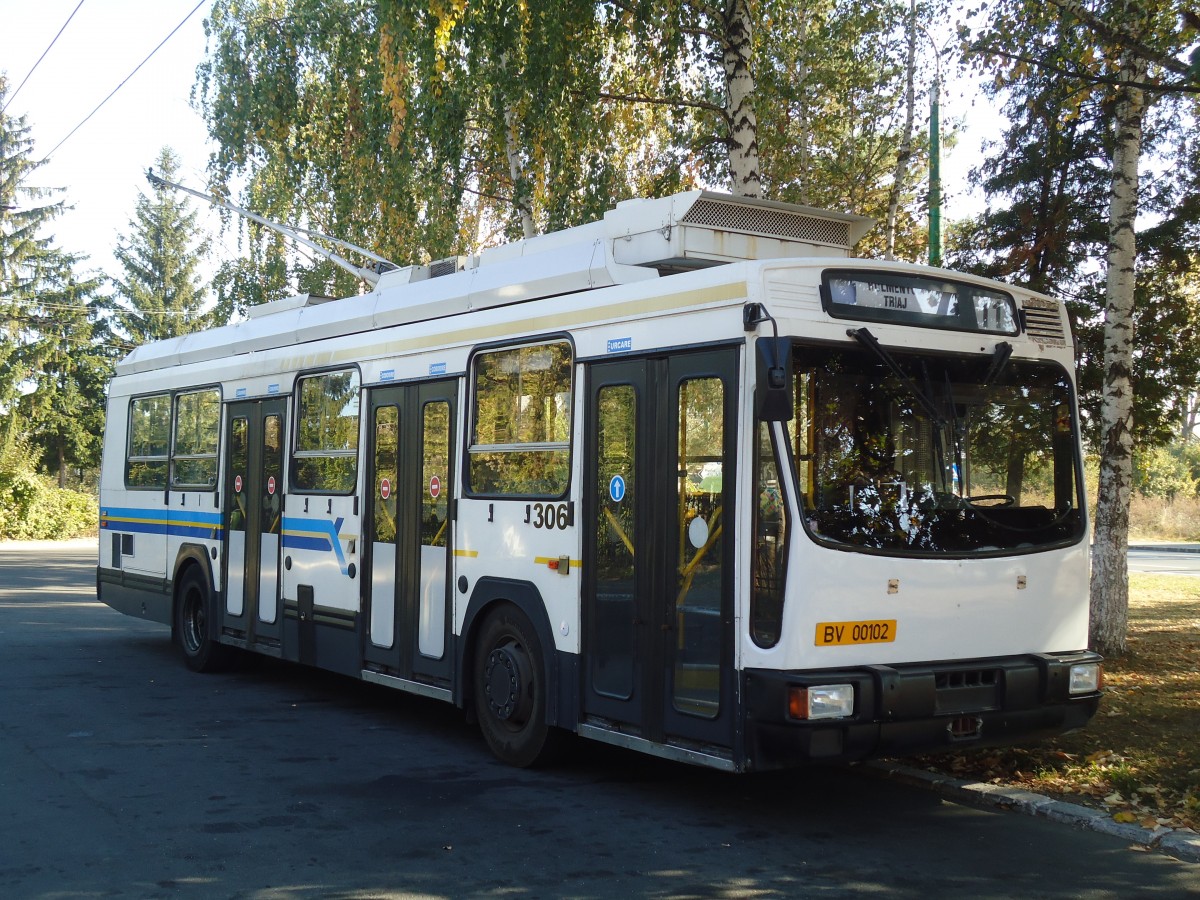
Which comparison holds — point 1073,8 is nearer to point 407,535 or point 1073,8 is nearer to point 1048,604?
point 1048,604

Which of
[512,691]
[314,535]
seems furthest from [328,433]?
[512,691]

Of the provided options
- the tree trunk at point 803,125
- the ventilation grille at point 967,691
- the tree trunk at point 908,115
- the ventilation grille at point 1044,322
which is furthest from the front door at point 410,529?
the tree trunk at point 803,125

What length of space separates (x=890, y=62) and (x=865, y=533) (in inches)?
580

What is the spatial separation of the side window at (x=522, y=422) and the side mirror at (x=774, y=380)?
1.81 meters

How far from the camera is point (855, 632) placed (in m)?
6.57

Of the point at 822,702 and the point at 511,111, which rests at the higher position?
the point at 511,111

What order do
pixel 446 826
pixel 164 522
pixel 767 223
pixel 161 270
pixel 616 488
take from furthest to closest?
pixel 161 270 → pixel 164 522 → pixel 767 223 → pixel 616 488 → pixel 446 826

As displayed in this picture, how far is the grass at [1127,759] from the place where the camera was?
7.30 m

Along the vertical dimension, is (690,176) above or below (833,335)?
above

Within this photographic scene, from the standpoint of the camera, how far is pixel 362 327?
10688 mm

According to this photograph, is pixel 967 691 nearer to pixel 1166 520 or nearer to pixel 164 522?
pixel 164 522

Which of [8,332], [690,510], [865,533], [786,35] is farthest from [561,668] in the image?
[8,332]

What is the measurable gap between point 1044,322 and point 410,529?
4.66 meters

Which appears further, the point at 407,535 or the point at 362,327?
the point at 362,327
